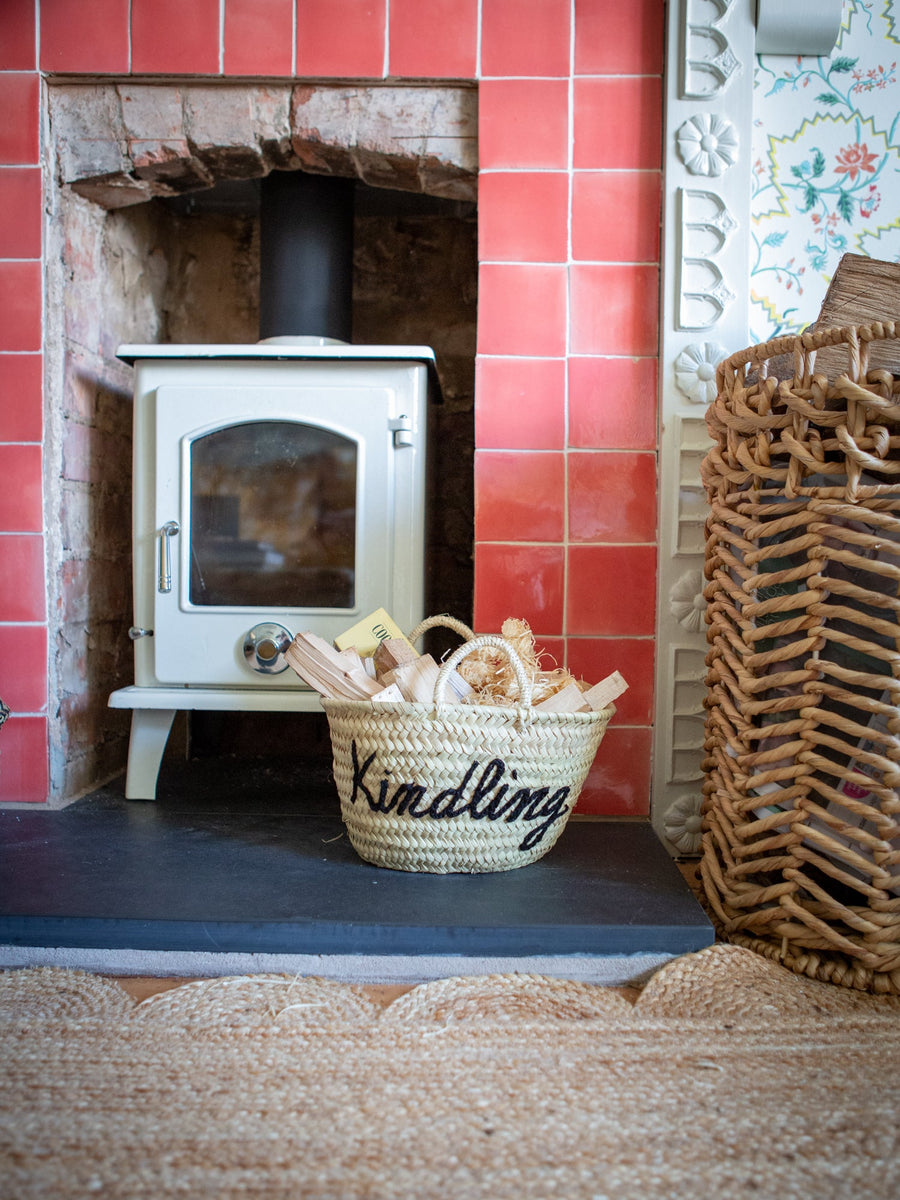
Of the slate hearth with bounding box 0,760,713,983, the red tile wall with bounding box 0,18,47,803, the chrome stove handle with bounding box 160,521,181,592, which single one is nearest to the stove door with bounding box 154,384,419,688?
the chrome stove handle with bounding box 160,521,181,592

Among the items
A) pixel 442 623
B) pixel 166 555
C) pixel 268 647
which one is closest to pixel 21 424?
pixel 166 555

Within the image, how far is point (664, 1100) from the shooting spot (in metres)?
0.74

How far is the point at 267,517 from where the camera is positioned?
147 centimetres

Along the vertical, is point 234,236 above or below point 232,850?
above

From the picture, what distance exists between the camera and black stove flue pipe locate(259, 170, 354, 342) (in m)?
1.67

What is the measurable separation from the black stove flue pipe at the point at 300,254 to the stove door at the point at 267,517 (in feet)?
1.03

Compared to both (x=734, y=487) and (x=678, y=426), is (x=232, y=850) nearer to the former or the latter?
(x=734, y=487)

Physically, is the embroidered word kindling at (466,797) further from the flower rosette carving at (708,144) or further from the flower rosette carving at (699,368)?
the flower rosette carving at (708,144)

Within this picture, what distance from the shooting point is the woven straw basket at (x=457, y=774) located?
40.8 inches

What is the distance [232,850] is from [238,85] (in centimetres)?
127

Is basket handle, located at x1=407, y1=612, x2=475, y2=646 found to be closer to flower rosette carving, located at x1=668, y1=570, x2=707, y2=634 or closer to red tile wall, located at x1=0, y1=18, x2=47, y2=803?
flower rosette carving, located at x1=668, y1=570, x2=707, y2=634

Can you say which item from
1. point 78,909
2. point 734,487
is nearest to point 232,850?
point 78,909

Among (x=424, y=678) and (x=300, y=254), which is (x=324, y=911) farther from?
(x=300, y=254)

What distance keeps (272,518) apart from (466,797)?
0.65 m
